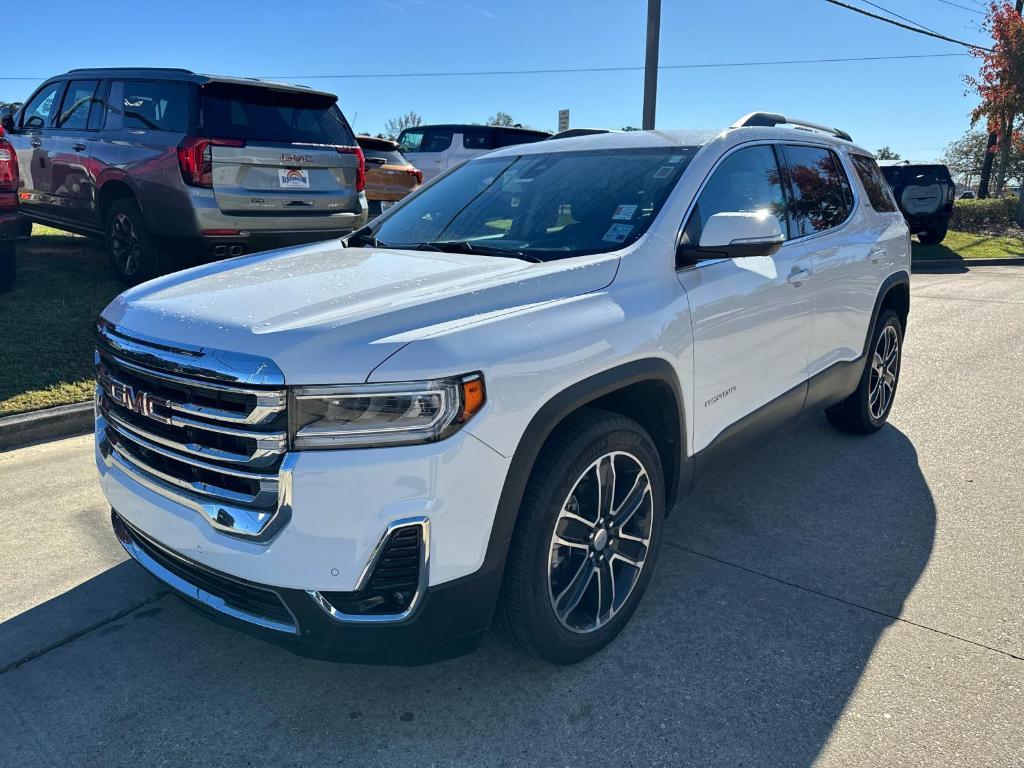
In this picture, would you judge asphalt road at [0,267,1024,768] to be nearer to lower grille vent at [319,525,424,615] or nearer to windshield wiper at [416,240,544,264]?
lower grille vent at [319,525,424,615]

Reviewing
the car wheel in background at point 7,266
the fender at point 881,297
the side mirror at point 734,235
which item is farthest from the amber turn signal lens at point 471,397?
the car wheel in background at point 7,266

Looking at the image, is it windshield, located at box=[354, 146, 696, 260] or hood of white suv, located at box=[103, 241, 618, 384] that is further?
windshield, located at box=[354, 146, 696, 260]

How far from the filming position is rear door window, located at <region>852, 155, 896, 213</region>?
4.90m

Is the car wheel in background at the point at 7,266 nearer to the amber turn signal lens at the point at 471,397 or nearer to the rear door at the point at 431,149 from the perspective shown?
the amber turn signal lens at the point at 471,397

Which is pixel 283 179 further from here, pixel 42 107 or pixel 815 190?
pixel 815 190

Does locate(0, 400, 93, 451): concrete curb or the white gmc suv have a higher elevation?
the white gmc suv

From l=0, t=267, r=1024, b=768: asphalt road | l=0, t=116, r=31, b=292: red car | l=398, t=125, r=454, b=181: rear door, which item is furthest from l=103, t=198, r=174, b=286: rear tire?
l=398, t=125, r=454, b=181: rear door

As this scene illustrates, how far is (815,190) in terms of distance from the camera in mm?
4293

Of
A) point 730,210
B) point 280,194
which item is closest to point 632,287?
point 730,210

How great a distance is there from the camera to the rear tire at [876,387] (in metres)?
4.98

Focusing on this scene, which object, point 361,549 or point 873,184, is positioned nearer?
point 361,549

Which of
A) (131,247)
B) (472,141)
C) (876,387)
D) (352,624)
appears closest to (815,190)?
(876,387)

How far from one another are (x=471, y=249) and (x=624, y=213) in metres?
0.62

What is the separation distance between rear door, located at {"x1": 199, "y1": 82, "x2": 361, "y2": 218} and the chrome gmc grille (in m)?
4.28
